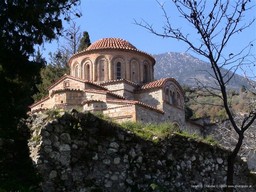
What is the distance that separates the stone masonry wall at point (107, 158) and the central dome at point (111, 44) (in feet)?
55.1

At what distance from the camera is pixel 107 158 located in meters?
7.45

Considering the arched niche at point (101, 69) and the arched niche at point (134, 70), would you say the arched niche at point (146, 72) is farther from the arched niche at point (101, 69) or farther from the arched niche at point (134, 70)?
the arched niche at point (101, 69)

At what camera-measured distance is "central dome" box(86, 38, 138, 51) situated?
81.4 feet

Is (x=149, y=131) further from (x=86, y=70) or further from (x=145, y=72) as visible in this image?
(x=145, y=72)

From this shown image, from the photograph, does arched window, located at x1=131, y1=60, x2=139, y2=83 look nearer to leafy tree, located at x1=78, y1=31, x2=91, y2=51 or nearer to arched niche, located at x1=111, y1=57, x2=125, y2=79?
arched niche, located at x1=111, y1=57, x2=125, y2=79

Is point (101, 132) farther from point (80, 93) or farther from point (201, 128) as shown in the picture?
point (201, 128)

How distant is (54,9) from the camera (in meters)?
7.62

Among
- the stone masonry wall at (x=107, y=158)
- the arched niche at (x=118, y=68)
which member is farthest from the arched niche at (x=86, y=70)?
the stone masonry wall at (x=107, y=158)

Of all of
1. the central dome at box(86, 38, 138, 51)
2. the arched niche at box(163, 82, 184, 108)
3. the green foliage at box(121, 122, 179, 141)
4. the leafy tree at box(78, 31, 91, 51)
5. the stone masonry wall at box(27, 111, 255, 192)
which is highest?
the leafy tree at box(78, 31, 91, 51)

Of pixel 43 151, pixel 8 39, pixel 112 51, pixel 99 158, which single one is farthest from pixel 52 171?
pixel 112 51

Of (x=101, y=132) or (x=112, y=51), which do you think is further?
(x=112, y=51)

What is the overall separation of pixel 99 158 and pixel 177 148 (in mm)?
1894

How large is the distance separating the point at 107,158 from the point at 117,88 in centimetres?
1553

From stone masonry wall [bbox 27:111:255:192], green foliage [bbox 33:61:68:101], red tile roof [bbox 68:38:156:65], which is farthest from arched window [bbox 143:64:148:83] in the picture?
stone masonry wall [bbox 27:111:255:192]
